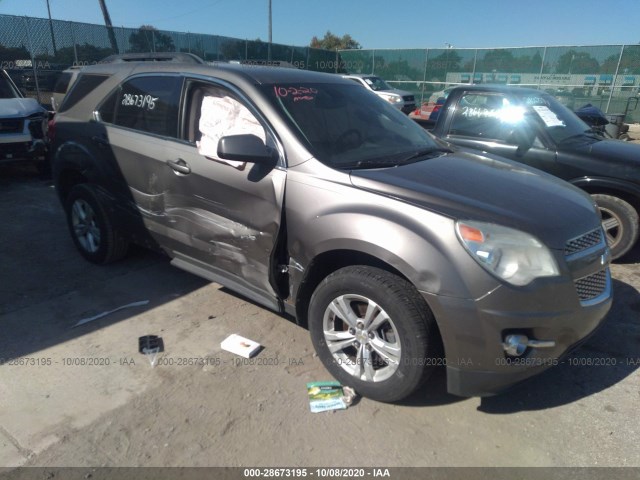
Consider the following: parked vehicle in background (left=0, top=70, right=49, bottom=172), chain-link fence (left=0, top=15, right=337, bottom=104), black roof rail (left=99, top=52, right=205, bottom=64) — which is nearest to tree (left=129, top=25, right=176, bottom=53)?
chain-link fence (left=0, top=15, right=337, bottom=104)

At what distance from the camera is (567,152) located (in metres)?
5.02

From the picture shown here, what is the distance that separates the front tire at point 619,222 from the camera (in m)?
4.79

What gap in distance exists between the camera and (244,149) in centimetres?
287

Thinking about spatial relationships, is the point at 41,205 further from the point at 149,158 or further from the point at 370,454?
the point at 370,454

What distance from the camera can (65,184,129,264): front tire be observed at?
4.32 metres

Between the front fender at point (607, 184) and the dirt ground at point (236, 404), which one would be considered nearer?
the dirt ground at point (236, 404)

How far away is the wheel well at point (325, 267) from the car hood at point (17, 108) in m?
7.24

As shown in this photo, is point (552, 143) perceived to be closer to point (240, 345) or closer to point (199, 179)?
point (199, 179)

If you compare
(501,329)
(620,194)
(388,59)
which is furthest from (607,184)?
(388,59)

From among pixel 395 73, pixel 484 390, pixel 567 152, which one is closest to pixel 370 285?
pixel 484 390

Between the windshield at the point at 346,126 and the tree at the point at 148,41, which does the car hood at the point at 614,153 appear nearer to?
the windshield at the point at 346,126

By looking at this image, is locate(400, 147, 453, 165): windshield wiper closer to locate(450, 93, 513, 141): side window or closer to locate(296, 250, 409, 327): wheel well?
locate(296, 250, 409, 327): wheel well

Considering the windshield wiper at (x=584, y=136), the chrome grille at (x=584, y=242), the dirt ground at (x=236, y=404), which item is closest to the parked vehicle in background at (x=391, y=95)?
the windshield wiper at (x=584, y=136)

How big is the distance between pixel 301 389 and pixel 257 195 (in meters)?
1.25
